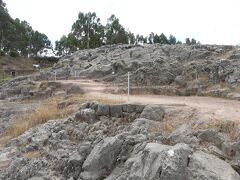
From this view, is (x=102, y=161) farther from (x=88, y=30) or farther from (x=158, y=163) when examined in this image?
(x=88, y=30)

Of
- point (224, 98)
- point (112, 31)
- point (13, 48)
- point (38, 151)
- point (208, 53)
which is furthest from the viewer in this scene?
point (13, 48)

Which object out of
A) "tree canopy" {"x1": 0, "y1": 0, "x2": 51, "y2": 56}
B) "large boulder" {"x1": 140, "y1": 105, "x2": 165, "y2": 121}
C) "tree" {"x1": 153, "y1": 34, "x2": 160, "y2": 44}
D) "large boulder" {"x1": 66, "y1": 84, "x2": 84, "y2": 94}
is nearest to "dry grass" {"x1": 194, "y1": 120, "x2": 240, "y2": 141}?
"large boulder" {"x1": 140, "y1": 105, "x2": 165, "y2": 121}

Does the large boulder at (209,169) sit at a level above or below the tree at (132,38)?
below

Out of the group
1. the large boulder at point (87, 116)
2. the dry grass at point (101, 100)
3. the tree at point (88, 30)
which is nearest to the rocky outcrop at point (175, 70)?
the dry grass at point (101, 100)

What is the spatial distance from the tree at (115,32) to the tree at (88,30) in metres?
1.32

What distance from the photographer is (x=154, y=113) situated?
12.5 meters

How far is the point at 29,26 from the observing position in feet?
303

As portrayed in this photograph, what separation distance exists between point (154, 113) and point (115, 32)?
56.3m

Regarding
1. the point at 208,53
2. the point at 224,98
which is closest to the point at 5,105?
the point at 208,53

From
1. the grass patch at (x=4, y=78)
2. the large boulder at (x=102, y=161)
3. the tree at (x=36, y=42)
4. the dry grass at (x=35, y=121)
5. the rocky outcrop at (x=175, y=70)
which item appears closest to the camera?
the large boulder at (x=102, y=161)

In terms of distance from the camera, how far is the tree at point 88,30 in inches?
2557

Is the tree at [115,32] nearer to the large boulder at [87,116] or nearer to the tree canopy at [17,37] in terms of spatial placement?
the tree canopy at [17,37]

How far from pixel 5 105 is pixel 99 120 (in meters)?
14.0

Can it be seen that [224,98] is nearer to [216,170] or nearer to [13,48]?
[216,170]
